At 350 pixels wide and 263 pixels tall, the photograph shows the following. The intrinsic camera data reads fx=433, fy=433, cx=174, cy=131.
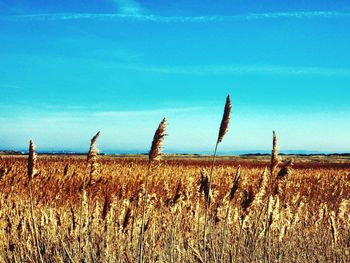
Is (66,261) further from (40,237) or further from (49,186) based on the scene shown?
(49,186)

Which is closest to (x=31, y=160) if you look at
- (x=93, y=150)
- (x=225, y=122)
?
(x=93, y=150)

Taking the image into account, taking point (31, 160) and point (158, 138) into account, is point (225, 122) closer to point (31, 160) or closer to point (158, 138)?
point (158, 138)

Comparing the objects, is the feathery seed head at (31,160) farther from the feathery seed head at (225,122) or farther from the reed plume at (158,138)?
the feathery seed head at (225,122)

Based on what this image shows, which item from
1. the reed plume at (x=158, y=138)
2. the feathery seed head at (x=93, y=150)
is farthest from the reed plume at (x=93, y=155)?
the reed plume at (x=158, y=138)

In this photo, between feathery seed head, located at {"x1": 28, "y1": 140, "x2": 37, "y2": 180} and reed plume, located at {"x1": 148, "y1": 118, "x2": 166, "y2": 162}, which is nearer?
reed plume, located at {"x1": 148, "y1": 118, "x2": 166, "y2": 162}

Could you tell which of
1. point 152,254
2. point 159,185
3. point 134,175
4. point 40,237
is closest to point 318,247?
point 152,254

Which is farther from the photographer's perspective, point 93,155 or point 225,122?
point 93,155

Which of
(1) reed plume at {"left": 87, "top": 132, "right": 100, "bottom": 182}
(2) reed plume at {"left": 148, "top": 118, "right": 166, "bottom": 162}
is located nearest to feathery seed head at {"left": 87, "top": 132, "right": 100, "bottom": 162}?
(1) reed plume at {"left": 87, "top": 132, "right": 100, "bottom": 182}

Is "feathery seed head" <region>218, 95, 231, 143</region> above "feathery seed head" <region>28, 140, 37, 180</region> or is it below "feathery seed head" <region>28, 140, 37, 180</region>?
above

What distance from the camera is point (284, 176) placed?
147 inches

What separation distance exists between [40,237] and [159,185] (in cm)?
889

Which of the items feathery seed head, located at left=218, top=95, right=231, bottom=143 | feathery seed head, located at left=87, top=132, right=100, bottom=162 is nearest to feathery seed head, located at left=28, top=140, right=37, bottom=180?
feathery seed head, located at left=87, top=132, right=100, bottom=162

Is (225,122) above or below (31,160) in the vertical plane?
above

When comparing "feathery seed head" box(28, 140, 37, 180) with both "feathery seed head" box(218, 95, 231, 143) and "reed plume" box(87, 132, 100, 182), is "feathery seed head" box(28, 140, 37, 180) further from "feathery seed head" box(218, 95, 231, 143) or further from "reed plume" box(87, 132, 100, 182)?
"feathery seed head" box(218, 95, 231, 143)
